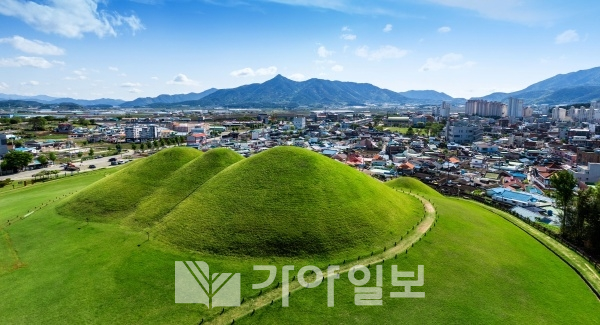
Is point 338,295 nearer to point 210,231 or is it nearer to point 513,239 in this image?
point 210,231

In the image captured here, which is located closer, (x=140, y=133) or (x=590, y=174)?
(x=590, y=174)

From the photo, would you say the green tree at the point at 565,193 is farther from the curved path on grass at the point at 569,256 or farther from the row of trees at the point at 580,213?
the curved path on grass at the point at 569,256

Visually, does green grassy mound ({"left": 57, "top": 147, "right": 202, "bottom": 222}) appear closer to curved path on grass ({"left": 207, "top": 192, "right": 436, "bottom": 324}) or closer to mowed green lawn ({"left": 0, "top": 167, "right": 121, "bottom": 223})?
mowed green lawn ({"left": 0, "top": 167, "right": 121, "bottom": 223})

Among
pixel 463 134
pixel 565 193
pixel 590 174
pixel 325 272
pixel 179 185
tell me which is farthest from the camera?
pixel 463 134

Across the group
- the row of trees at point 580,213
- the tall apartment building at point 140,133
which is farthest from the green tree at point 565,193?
the tall apartment building at point 140,133

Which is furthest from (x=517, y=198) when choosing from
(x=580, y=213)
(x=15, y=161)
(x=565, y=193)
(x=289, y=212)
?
(x=15, y=161)

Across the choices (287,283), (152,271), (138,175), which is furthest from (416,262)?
(138,175)

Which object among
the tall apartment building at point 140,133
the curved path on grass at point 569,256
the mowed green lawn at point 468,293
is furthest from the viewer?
the tall apartment building at point 140,133

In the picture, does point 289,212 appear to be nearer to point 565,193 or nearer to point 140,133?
point 565,193
